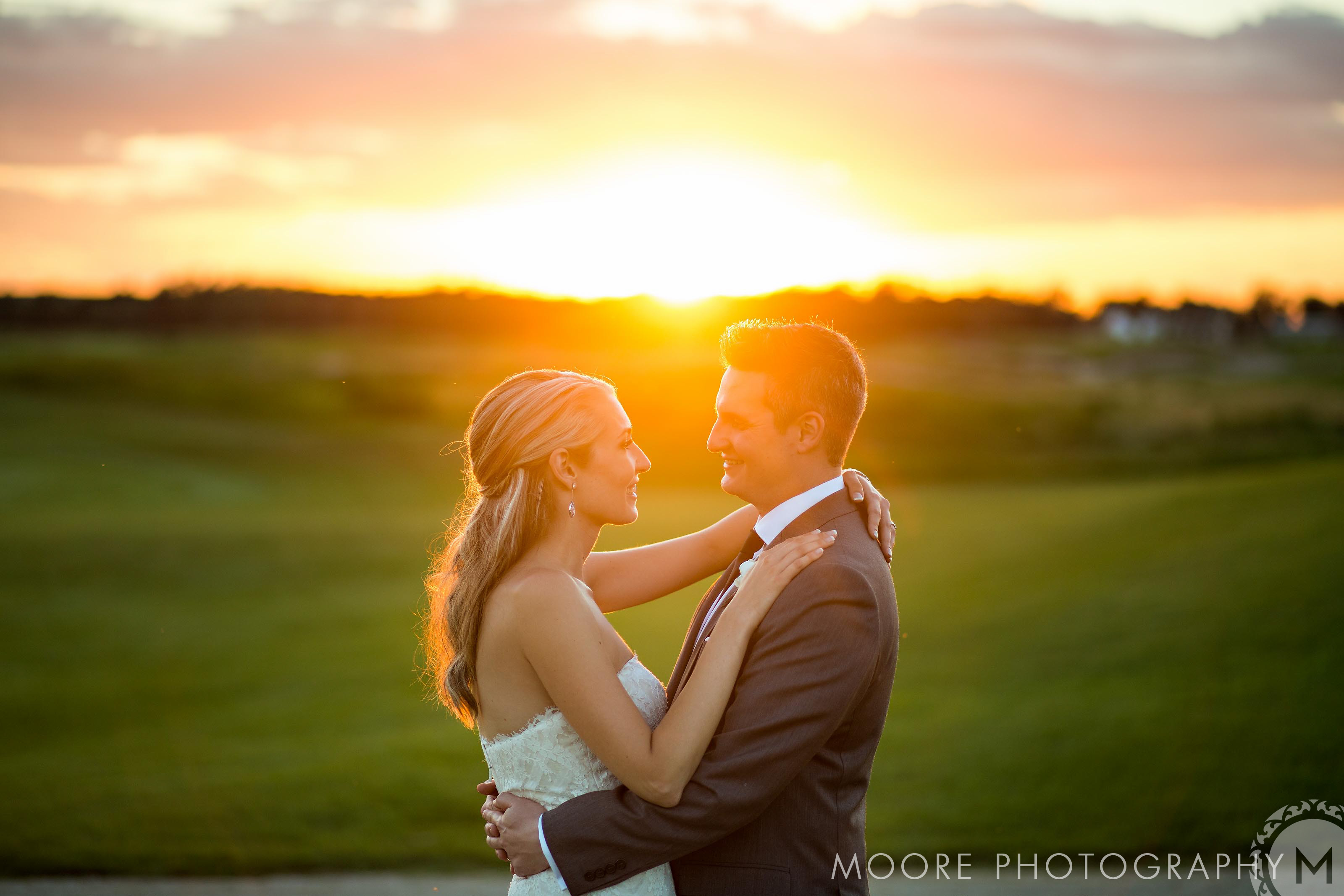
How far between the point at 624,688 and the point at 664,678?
40.9ft

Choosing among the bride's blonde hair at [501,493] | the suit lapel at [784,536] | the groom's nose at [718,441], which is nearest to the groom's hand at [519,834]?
the bride's blonde hair at [501,493]

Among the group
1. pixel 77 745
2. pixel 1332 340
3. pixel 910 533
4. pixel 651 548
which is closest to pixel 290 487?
pixel 910 533

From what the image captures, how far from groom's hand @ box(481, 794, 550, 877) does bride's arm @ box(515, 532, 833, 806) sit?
34cm

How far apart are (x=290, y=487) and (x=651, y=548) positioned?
44.7m

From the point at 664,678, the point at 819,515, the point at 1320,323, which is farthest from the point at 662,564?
the point at 1320,323

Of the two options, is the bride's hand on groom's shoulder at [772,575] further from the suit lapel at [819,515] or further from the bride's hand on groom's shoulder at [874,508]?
the bride's hand on groom's shoulder at [874,508]

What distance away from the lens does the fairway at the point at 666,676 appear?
8.44m

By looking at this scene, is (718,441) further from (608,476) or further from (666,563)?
(666,563)

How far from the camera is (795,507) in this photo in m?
3.51

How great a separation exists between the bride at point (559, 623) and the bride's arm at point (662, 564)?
2.27ft

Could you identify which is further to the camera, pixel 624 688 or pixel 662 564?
pixel 662 564

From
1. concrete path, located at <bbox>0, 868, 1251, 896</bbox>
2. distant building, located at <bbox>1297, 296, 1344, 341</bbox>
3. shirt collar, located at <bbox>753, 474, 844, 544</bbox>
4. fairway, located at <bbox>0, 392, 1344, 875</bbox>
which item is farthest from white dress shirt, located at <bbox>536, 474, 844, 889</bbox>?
distant building, located at <bbox>1297, 296, 1344, 341</bbox>

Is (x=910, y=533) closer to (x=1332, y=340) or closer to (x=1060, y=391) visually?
(x=1060, y=391)

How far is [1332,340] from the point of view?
64438 mm
